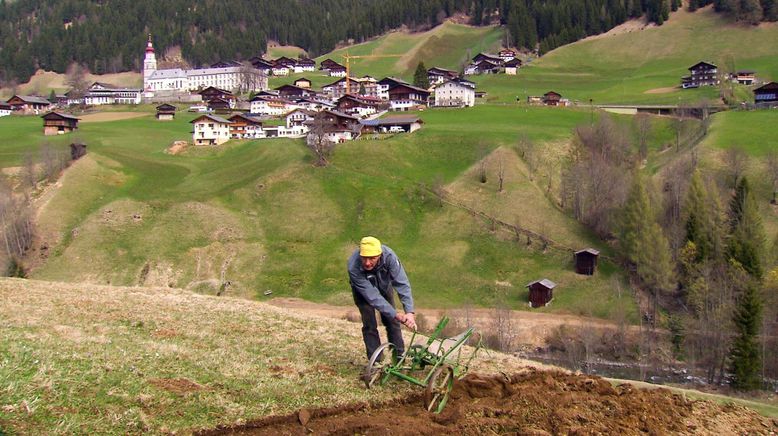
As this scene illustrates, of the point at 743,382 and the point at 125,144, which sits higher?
the point at 125,144

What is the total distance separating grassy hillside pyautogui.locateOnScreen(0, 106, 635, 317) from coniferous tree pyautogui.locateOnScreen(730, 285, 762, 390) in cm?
1054

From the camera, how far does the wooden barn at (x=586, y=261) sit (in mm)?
57344

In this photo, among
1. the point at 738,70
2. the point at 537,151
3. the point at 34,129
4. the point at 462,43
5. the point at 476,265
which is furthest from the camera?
the point at 462,43

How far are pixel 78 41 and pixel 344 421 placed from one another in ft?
699

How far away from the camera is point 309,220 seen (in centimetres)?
6681

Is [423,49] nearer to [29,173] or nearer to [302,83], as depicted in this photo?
[302,83]

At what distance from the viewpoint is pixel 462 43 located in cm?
18188

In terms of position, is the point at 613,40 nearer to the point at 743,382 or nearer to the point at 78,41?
the point at 743,382

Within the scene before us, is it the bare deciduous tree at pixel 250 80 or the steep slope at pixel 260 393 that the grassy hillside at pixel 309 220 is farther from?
the bare deciduous tree at pixel 250 80

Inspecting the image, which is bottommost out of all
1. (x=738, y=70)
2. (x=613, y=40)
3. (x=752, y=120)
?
(x=752, y=120)

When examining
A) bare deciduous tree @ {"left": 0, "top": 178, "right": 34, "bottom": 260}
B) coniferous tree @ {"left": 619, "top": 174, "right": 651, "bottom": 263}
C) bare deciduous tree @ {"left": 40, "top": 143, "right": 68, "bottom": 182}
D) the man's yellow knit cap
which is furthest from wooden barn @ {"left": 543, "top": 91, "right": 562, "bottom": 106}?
the man's yellow knit cap

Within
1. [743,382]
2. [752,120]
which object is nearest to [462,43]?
[752,120]

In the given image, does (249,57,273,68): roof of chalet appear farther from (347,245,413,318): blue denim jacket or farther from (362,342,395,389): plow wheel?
(362,342,395,389): plow wheel

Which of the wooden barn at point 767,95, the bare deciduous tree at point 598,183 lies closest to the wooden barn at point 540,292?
the bare deciduous tree at point 598,183
